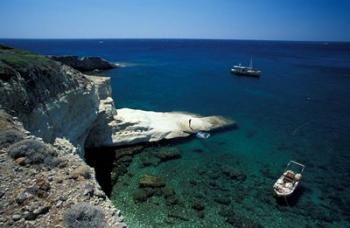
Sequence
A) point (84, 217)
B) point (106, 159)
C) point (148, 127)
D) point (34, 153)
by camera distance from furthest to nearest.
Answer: point (148, 127), point (106, 159), point (34, 153), point (84, 217)

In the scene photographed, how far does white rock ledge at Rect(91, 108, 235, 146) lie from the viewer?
32938mm

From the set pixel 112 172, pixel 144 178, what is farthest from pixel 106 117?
pixel 144 178

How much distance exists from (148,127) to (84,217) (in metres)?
25.4

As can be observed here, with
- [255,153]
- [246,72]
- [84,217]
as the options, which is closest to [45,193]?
[84,217]

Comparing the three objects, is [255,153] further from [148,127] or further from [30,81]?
[30,81]

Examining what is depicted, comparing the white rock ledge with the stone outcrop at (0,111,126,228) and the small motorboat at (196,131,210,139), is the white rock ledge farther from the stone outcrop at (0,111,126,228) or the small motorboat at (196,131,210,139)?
the stone outcrop at (0,111,126,228)

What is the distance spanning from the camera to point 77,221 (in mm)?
9648

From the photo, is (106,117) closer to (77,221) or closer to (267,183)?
(267,183)

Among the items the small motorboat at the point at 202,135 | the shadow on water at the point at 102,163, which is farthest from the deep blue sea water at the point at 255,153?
the shadow on water at the point at 102,163

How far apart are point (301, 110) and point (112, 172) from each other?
125 ft

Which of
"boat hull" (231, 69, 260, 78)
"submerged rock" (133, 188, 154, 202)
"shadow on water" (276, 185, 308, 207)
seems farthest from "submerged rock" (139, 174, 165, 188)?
"boat hull" (231, 69, 260, 78)

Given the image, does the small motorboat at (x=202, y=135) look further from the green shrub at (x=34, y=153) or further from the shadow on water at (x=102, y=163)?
the green shrub at (x=34, y=153)

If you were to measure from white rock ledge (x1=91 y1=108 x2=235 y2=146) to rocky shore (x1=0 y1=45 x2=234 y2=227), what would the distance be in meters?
0.11

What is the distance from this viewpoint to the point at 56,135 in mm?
22312
